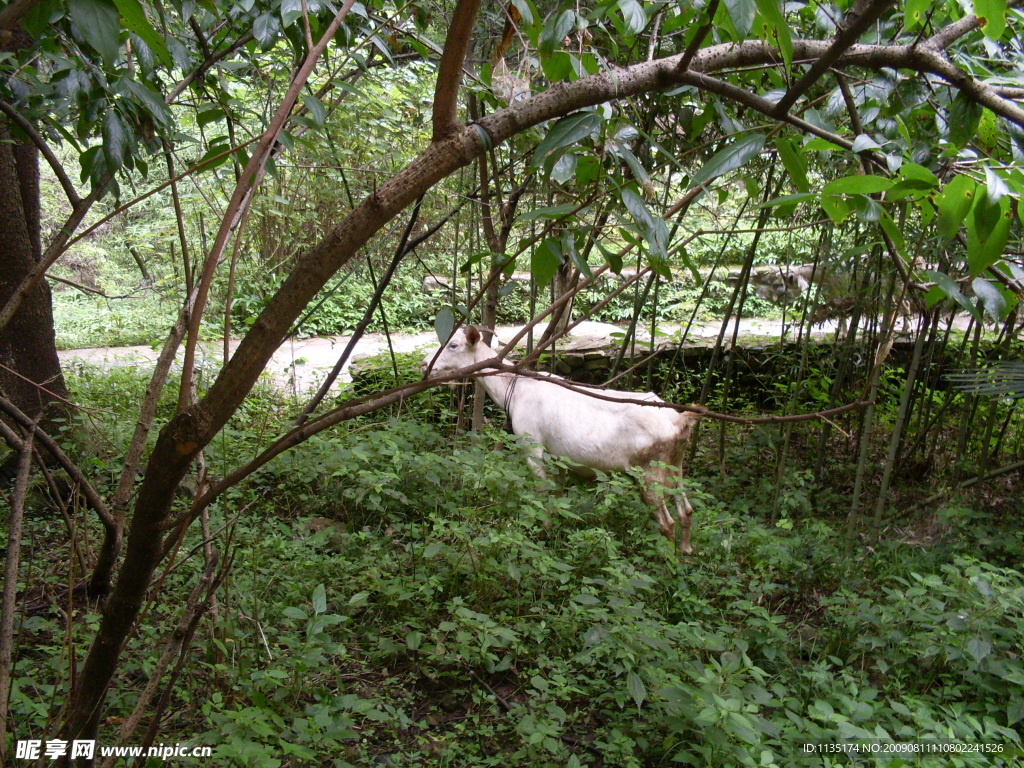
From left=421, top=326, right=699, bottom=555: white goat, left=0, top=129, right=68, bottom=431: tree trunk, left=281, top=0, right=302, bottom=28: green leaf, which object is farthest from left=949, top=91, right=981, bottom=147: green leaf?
left=0, top=129, right=68, bottom=431: tree trunk

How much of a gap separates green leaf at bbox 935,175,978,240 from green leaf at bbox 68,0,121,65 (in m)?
0.99

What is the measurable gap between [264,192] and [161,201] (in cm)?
386

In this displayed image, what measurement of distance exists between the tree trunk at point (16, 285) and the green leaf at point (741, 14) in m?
3.97

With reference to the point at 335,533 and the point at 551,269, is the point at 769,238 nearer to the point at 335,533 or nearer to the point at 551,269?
the point at 335,533

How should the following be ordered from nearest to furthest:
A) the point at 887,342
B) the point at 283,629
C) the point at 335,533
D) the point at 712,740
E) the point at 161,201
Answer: the point at 887,342, the point at 712,740, the point at 283,629, the point at 335,533, the point at 161,201

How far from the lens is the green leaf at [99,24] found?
677 mm

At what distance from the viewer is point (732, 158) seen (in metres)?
1.13

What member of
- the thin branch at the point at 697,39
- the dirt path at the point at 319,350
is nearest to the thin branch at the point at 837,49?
the thin branch at the point at 697,39

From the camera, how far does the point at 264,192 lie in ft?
24.1

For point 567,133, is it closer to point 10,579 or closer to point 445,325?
point 445,325

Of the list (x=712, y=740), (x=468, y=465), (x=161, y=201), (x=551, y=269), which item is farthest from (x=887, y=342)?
(x=161, y=201)

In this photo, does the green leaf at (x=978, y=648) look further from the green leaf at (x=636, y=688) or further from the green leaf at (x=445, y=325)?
the green leaf at (x=445, y=325)

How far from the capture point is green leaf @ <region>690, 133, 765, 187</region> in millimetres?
1110

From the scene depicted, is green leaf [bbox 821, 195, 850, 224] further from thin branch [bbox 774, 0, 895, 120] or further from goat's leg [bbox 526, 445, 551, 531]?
goat's leg [bbox 526, 445, 551, 531]
